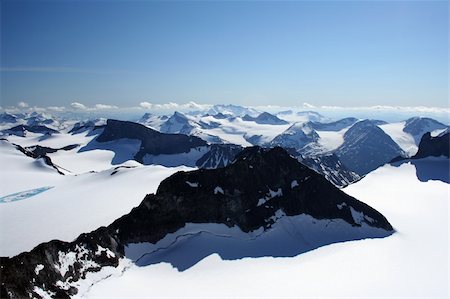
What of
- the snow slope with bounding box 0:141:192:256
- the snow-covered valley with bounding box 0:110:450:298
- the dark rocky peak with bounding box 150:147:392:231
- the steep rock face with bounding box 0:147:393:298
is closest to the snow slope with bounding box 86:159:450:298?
the snow-covered valley with bounding box 0:110:450:298

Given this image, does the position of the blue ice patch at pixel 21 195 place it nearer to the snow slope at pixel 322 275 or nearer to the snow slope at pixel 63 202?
the snow slope at pixel 63 202

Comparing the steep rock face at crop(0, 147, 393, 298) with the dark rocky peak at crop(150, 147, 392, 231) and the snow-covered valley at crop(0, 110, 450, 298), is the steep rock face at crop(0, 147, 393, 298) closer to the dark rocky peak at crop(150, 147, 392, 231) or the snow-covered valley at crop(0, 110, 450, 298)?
the dark rocky peak at crop(150, 147, 392, 231)

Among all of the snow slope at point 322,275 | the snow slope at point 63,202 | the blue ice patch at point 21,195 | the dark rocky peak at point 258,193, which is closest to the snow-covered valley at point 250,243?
the snow slope at point 322,275

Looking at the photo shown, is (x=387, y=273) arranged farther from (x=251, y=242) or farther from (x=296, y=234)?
(x=251, y=242)

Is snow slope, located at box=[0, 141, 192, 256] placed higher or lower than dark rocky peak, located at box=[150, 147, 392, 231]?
lower

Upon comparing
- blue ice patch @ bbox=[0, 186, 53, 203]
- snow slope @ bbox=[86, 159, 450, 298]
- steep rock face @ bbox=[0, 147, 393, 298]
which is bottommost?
blue ice patch @ bbox=[0, 186, 53, 203]

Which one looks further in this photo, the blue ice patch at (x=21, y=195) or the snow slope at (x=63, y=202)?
the blue ice patch at (x=21, y=195)
